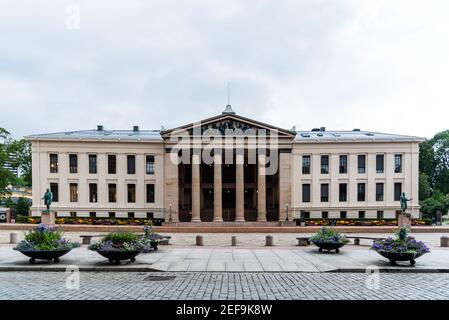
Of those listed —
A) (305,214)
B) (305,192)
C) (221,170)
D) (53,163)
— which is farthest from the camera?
(305,192)

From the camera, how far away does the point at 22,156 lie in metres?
53.9

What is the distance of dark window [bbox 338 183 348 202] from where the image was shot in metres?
45.5

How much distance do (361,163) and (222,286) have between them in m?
42.0

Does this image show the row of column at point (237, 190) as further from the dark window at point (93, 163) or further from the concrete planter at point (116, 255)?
the concrete planter at point (116, 255)

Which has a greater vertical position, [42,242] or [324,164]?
[324,164]

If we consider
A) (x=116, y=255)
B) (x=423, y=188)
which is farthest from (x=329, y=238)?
(x=423, y=188)

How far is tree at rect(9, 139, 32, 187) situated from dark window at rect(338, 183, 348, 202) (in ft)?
173

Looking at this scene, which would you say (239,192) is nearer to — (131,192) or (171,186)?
(171,186)

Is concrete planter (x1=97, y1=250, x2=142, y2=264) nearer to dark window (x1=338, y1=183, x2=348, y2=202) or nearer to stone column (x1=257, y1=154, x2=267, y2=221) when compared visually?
stone column (x1=257, y1=154, x2=267, y2=221)

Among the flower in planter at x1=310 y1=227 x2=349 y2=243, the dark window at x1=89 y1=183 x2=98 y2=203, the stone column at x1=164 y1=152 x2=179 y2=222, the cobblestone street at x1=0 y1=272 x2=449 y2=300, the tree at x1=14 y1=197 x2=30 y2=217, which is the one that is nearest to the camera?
the cobblestone street at x1=0 y1=272 x2=449 y2=300

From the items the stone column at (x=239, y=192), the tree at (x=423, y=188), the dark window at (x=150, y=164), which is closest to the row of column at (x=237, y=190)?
the stone column at (x=239, y=192)

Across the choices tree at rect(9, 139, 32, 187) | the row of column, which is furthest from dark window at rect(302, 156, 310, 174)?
tree at rect(9, 139, 32, 187)
